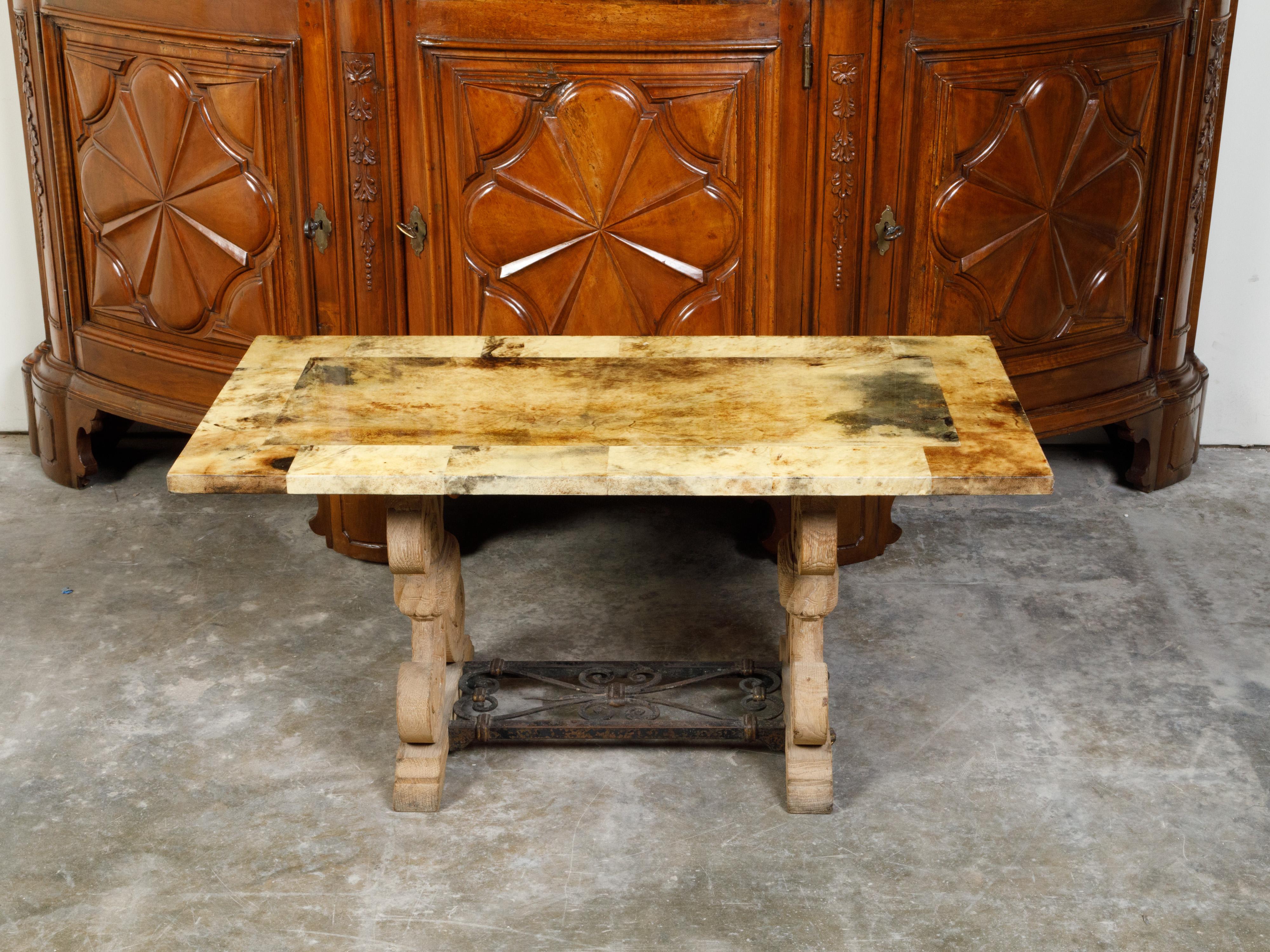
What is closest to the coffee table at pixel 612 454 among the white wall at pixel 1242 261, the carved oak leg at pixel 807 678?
the carved oak leg at pixel 807 678

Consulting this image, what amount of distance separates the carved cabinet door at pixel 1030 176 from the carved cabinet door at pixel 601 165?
268 mm

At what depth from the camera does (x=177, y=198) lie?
3.82 m

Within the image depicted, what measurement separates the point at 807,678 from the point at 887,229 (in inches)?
49.7

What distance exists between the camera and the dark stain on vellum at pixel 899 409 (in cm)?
270

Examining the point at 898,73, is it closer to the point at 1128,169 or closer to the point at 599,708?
the point at 1128,169

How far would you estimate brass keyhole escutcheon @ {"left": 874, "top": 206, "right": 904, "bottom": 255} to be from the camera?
362 cm

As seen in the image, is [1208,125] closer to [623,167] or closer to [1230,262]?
[1230,262]

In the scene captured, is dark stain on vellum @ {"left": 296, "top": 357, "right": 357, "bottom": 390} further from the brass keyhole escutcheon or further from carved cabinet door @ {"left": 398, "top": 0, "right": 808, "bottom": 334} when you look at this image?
the brass keyhole escutcheon

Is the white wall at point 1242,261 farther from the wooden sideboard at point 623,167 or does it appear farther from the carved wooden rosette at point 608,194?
the carved wooden rosette at point 608,194

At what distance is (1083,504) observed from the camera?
14.0 ft

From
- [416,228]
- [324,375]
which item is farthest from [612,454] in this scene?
[416,228]

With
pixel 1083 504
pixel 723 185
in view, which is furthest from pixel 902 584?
pixel 723 185

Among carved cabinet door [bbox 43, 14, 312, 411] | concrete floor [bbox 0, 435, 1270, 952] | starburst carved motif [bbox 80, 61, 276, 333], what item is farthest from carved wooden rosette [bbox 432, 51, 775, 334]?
concrete floor [bbox 0, 435, 1270, 952]

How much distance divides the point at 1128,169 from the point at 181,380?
2571mm
